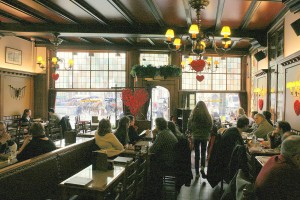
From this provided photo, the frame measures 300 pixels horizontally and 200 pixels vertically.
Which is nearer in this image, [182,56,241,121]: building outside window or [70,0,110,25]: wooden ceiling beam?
[70,0,110,25]: wooden ceiling beam

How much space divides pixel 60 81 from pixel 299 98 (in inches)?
380

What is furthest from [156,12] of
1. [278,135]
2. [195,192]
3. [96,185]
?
[96,185]

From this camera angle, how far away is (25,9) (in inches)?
274

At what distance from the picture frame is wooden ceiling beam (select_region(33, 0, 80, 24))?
3.80 meters

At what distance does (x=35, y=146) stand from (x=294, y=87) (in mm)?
5465

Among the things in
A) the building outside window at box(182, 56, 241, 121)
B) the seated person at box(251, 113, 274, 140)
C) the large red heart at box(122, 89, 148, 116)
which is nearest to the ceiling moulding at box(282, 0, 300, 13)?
the seated person at box(251, 113, 274, 140)

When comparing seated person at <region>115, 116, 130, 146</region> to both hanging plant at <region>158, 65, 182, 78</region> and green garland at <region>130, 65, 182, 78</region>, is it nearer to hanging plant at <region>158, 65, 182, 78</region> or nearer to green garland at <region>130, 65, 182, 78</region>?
green garland at <region>130, 65, 182, 78</region>


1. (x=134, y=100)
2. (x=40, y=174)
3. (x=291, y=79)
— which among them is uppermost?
(x=291, y=79)

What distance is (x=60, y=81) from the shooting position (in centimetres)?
1222

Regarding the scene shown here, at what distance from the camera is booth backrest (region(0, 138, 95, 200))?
281 cm

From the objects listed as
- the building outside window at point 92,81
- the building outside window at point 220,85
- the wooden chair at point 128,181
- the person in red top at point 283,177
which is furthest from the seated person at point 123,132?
the building outside window at point 220,85

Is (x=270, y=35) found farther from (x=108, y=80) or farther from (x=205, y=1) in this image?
(x=108, y=80)

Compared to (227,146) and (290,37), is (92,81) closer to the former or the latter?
(290,37)

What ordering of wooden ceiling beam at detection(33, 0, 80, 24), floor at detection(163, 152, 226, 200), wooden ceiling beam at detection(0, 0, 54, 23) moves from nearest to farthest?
floor at detection(163, 152, 226, 200) → wooden ceiling beam at detection(33, 0, 80, 24) → wooden ceiling beam at detection(0, 0, 54, 23)
